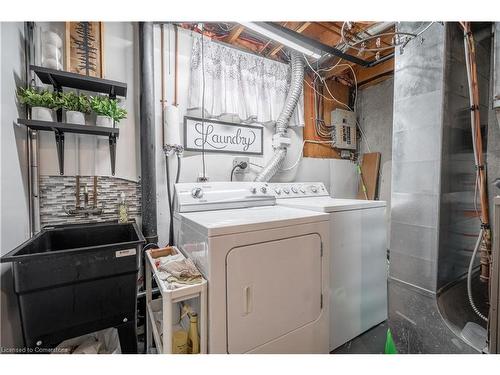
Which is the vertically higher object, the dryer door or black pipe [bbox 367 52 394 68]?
black pipe [bbox 367 52 394 68]

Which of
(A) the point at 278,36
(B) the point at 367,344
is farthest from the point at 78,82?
(B) the point at 367,344

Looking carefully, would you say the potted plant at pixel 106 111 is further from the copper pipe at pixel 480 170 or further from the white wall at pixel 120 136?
the copper pipe at pixel 480 170

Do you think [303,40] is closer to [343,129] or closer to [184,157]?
[343,129]

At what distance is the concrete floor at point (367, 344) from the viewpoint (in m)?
1.73

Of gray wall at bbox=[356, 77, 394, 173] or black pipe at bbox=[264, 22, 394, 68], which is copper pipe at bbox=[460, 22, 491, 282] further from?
gray wall at bbox=[356, 77, 394, 173]

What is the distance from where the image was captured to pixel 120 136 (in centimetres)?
191

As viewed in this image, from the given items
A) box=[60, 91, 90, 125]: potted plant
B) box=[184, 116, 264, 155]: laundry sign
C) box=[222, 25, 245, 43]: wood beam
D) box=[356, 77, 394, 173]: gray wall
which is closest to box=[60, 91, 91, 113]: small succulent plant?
box=[60, 91, 90, 125]: potted plant

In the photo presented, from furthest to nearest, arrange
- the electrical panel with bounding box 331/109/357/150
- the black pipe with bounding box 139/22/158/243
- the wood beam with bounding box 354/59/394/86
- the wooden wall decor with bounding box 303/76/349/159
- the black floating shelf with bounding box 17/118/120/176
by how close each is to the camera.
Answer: the electrical panel with bounding box 331/109/357/150
the wooden wall decor with bounding box 303/76/349/159
the wood beam with bounding box 354/59/394/86
the black pipe with bounding box 139/22/158/243
the black floating shelf with bounding box 17/118/120/176

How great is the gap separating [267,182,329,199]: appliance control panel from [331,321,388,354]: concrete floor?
1356 mm

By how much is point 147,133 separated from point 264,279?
150cm

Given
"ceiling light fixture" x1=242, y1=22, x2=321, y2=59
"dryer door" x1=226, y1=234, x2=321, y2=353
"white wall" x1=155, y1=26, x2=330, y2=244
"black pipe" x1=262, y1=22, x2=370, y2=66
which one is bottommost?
"dryer door" x1=226, y1=234, x2=321, y2=353

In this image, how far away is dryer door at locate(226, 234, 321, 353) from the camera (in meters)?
1.14
